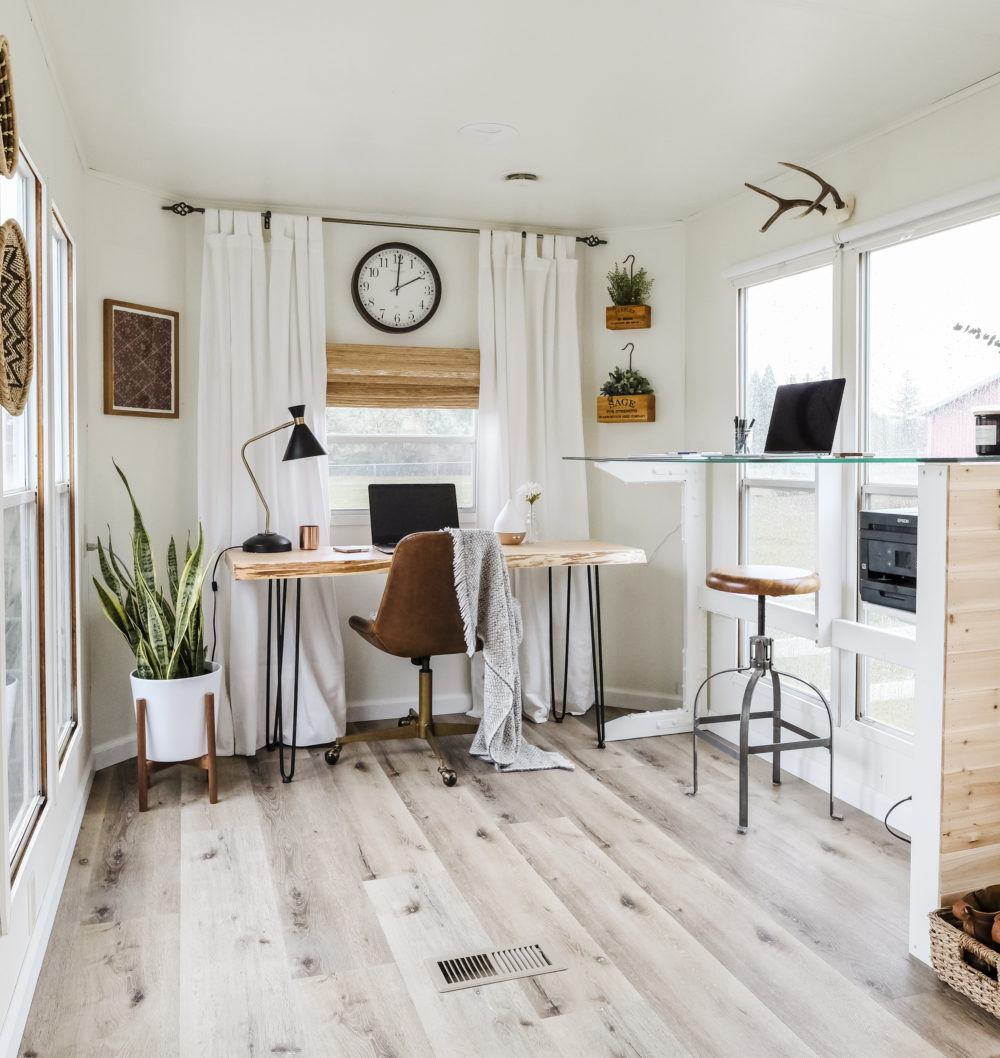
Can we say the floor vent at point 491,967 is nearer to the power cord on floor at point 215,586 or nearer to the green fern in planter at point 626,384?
the power cord on floor at point 215,586

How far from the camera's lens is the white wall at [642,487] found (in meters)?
4.38

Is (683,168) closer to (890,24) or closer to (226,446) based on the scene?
(890,24)

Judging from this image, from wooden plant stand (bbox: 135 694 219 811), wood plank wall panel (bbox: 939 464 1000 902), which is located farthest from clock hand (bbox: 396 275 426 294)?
wood plank wall panel (bbox: 939 464 1000 902)

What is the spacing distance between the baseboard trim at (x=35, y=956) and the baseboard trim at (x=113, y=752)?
0.63 m

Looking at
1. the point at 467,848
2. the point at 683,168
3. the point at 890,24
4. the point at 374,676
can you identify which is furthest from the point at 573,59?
the point at 374,676

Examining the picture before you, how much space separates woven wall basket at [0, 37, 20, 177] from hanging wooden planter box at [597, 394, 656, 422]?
2.90 meters

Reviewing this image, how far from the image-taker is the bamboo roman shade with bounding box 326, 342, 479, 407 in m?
4.13

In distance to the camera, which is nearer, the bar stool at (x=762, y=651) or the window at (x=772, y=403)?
the bar stool at (x=762, y=651)

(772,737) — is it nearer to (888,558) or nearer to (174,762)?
(888,558)

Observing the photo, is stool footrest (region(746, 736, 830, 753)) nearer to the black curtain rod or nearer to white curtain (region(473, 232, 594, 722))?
white curtain (region(473, 232, 594, 722))

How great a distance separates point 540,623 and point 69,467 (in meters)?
2.15

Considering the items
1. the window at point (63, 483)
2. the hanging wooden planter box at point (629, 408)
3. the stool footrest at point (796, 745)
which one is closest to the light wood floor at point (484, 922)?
the stool footrest at point (796, 745)

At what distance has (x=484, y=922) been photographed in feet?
8.08

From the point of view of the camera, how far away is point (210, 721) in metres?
3.30
